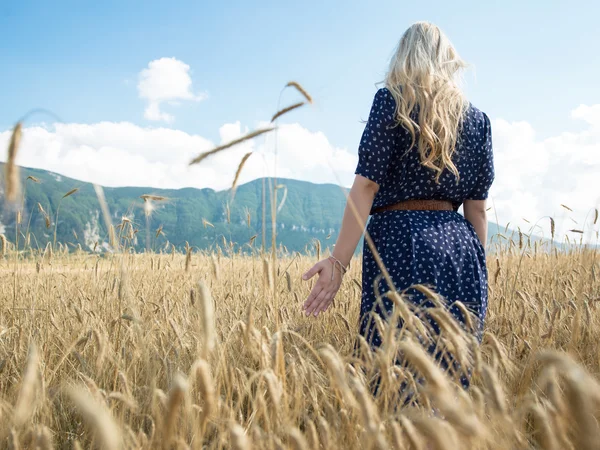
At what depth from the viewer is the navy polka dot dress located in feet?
5.92

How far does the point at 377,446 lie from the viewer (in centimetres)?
76

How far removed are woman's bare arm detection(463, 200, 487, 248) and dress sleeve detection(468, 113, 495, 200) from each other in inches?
1.1

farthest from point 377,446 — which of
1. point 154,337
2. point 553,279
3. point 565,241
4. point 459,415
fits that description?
point 565,241

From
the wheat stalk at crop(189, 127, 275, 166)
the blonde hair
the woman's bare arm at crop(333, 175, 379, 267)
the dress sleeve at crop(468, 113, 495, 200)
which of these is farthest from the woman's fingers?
the dress sleeve at crop(468, 113, 495, 200)

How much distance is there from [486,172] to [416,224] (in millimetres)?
509

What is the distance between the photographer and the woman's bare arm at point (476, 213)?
2.15 metres

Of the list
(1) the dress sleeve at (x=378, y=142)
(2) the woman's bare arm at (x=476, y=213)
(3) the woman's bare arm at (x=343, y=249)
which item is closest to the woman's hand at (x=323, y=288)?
(3) the woman's bare arm at (x=343, y=249)

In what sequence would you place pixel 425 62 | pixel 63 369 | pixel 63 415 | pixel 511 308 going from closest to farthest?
pixel 63 415 → pixel 425 62 → pixel 63 369 → pixel 511 308

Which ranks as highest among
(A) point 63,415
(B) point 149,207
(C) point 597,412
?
(B) point 149,207

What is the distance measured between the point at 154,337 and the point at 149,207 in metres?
0.78

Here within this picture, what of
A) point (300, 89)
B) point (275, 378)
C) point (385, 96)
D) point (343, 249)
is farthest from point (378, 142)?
point (275, 378)

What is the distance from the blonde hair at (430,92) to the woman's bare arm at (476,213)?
1.13 feet

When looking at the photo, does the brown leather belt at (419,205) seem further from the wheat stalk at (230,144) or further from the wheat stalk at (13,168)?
the wheat stalk at (13,168)

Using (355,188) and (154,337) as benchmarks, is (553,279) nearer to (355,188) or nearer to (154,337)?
(355,188)
